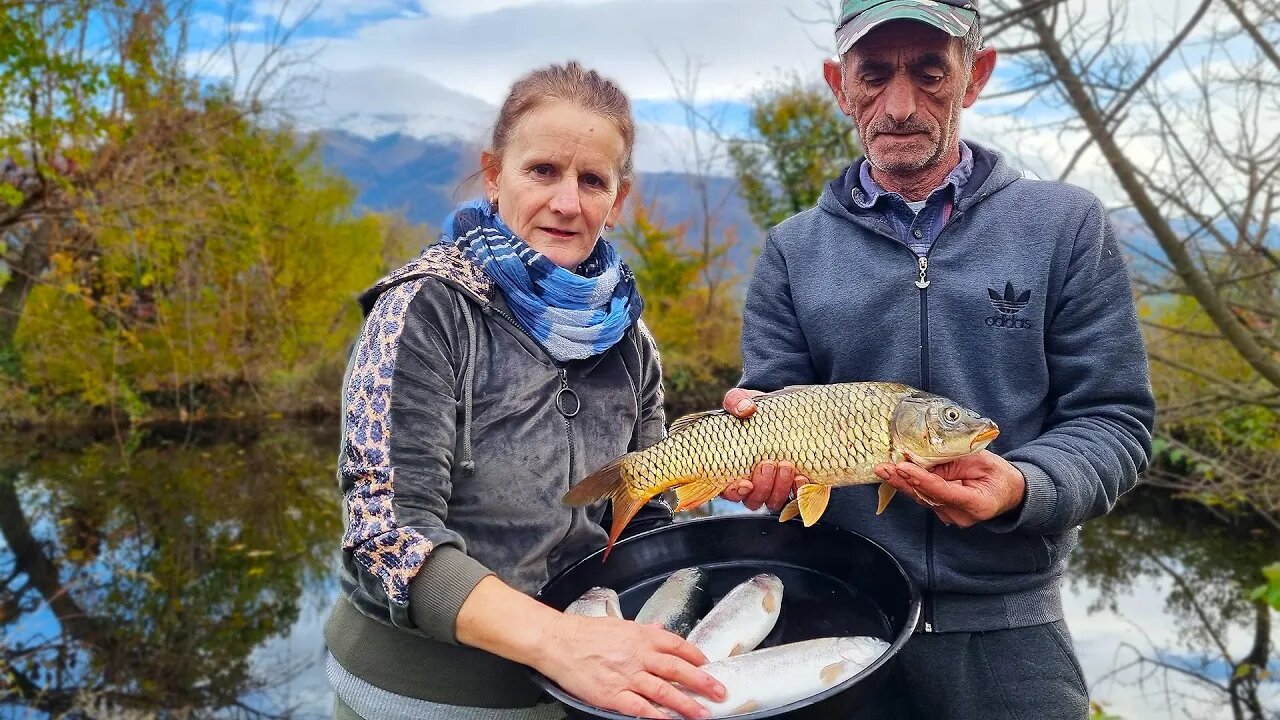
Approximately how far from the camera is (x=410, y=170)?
153 m

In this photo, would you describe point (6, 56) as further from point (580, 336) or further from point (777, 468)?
point (777, 468)

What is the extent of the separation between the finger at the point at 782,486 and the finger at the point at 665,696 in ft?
2.04

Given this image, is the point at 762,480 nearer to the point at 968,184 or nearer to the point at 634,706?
the point at 634,706

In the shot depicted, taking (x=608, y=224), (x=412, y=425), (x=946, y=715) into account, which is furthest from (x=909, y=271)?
(x=412, y=425)

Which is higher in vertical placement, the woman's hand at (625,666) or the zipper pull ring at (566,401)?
the zipper pull ring at (566,401)

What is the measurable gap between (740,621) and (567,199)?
2.99 ft

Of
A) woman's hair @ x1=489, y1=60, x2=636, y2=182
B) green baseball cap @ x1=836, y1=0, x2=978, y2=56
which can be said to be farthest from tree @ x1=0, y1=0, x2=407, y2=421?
green baseball cap @ x1=836, y1=0, x2=978, y2=56

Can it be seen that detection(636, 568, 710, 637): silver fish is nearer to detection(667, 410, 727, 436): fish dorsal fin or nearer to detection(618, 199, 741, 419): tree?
detection(667, 410, 727, 436): fish dorsal fin

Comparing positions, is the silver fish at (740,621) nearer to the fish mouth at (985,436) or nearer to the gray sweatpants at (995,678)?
the gray sweatpants at (995,678)

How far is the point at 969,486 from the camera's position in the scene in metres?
1.69

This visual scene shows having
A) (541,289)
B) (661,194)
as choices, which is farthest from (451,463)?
(661,194)

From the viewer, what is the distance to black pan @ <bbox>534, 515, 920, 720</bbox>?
1733mm

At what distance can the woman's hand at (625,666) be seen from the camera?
137 cm

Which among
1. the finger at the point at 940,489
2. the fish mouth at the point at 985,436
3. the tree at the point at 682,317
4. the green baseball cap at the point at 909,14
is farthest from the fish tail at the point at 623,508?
the tree at the point at 682,317
